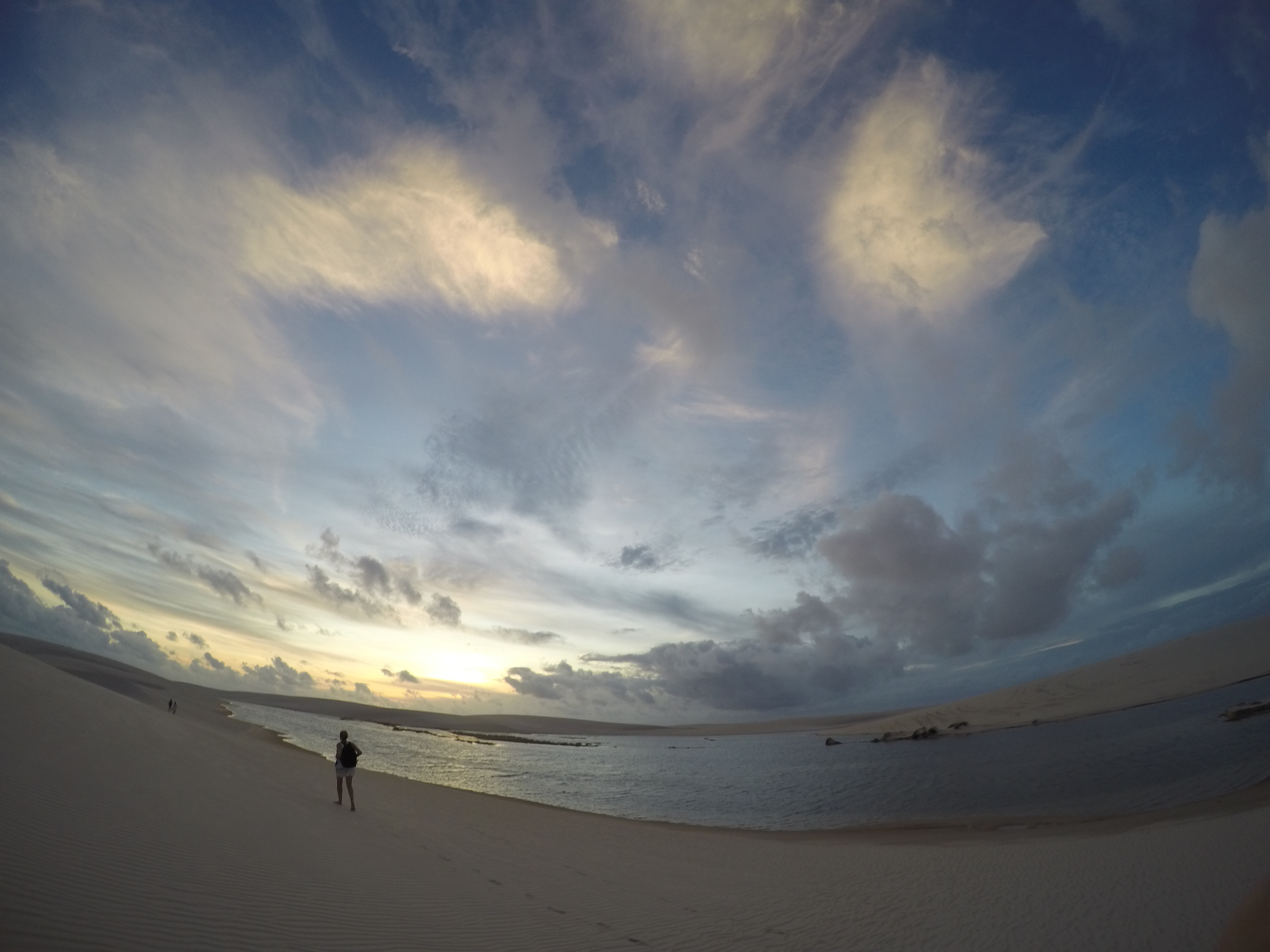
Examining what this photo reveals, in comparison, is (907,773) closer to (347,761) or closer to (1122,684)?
(347,761)

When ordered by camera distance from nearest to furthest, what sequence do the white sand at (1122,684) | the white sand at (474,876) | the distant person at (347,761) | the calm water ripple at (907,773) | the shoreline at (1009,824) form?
the white sand at (474,876)
the distant person at (347,761)
the shoreline at (1009,824)
the calm water ripple at (907,773)
the white sand at (1122,684)

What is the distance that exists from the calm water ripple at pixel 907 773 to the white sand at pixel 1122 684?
9294mm

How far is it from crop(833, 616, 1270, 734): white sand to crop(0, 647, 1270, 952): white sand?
8191cm

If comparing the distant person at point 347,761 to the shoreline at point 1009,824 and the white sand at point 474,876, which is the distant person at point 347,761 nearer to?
the white sand at point 474,876

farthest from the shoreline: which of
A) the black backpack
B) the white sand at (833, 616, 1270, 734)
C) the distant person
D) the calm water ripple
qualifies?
the white sand at (833, 616, 1270, 734)

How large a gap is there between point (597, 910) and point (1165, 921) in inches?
437

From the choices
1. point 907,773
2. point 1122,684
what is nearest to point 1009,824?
point 907,773

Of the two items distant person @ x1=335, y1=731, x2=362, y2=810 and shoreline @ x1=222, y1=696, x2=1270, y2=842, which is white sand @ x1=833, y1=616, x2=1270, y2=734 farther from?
distant person @ x1=335, y1=731, x2=362, y2=810

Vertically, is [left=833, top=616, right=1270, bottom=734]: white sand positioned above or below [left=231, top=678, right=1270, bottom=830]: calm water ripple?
above

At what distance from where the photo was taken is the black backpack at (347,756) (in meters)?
17.9

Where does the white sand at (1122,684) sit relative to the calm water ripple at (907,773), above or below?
above

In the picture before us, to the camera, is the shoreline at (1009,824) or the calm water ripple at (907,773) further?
the calm water ripple at (907,773)

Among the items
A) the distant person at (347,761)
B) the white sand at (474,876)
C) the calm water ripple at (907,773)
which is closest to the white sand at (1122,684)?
the calm water ripple at (907,773)

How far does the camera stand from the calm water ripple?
2736 centimetres
